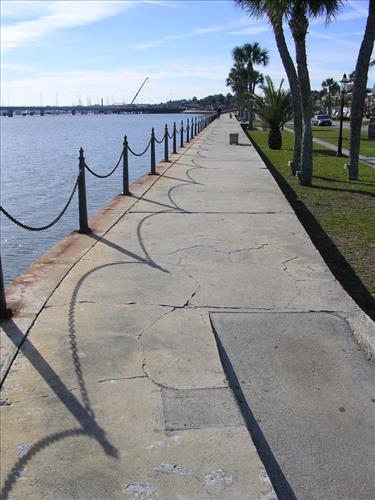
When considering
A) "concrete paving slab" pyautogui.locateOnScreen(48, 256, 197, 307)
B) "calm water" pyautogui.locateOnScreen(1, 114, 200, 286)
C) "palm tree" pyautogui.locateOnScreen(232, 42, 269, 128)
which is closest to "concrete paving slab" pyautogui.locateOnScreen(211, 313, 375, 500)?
"concrete paving slab" pyautogui.locateOnScreen(48, 256, 197, 307)

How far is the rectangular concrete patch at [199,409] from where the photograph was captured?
304cm

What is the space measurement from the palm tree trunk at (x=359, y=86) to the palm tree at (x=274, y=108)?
11071 millimetres

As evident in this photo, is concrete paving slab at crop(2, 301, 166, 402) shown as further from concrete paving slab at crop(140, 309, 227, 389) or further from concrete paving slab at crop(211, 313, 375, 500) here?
concrete paving slab at crop(211, 313, 375, 500)

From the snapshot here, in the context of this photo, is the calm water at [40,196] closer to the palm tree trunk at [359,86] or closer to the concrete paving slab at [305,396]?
the concrete paving slab at [305,396]

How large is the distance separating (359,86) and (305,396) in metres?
11.9

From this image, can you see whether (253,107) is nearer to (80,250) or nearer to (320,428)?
(80,250)

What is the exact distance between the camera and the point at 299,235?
23.8ft

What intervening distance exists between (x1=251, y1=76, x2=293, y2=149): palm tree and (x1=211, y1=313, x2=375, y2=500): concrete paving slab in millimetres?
21532

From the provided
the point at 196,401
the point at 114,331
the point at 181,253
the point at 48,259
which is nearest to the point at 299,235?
the point at 181,253

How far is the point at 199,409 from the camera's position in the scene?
3.18m

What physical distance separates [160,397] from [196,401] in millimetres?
219

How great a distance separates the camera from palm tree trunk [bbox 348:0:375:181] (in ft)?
42.5

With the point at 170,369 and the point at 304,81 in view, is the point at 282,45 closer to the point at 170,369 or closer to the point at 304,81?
the point at 304,81

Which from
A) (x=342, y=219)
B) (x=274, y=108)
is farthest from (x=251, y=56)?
(x=342, y=219)
